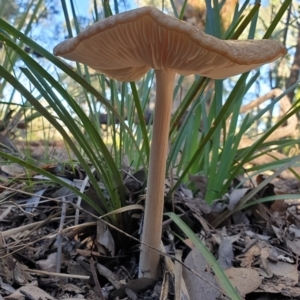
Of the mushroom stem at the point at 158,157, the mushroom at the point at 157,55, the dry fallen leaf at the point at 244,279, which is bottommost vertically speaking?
the dry fallen leaf at the point at 244,279

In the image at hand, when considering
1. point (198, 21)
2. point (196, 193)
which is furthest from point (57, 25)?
point (196, 193)

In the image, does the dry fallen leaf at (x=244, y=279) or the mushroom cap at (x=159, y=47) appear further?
the dry fallen leaf at (x=244, y=279)

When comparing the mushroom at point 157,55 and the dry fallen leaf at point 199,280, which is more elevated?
the mushroom at point 157,55

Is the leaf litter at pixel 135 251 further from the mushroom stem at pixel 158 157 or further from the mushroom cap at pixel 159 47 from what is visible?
the mushroom cap at pixel 159 47

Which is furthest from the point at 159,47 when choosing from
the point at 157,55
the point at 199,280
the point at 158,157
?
the point at 199,280

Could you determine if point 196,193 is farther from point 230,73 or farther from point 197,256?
point 230,73

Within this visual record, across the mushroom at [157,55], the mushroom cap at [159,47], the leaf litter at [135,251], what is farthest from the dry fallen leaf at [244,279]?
the mushroom cap at [159,47]

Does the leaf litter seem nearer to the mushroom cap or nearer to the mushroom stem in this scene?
the mushroom stem
